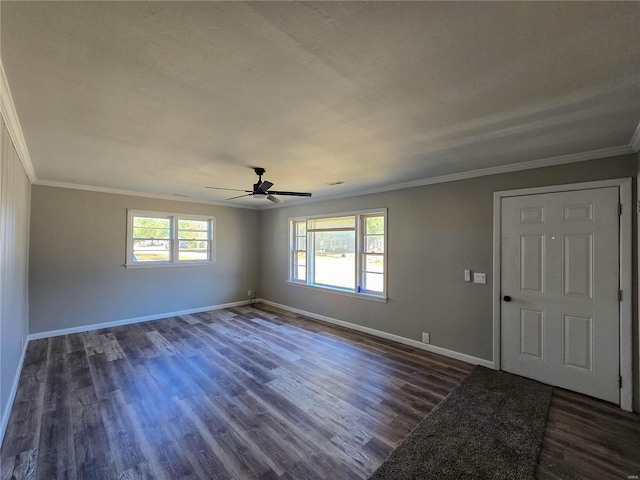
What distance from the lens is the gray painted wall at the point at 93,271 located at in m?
4.33

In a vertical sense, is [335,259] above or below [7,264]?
below

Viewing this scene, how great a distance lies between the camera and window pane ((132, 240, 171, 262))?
17.4 feet

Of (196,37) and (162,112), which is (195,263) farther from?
(196,37)

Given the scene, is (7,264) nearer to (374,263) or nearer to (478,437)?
(478,437)

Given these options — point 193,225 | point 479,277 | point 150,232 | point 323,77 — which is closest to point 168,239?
point 150,232

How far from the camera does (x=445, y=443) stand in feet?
6.92

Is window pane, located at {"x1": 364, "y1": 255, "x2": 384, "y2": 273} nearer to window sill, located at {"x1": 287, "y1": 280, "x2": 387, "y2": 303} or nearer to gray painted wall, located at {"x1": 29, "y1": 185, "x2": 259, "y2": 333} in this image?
window sill, located at {"x1": 287, "y1": 280, "x2": 387, "y2": 303}

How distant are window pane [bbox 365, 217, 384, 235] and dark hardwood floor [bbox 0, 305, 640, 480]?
1902 millimetres

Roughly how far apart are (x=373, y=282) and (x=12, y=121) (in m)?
4.65

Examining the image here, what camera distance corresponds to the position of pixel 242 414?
8.10 ft

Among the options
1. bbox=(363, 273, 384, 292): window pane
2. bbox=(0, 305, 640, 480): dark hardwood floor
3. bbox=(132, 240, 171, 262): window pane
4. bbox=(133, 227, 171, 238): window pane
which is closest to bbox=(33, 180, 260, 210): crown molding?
bbox=(133, 227, 171, 238): window pane

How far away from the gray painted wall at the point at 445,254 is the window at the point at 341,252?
238 mm

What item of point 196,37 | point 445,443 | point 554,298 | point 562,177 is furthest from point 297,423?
point 562,177

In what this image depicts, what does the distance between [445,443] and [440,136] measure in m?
2.58
